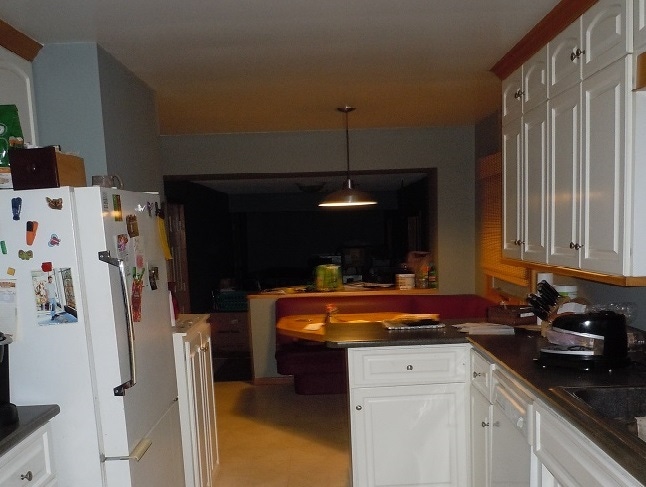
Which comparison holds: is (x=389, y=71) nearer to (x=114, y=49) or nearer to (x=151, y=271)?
(x=114, y=49)

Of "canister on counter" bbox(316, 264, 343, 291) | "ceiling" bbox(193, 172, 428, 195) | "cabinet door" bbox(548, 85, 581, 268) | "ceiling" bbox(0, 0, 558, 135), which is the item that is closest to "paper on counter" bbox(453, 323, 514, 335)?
"cabinet door" bbox(548, 85, 581, 268)

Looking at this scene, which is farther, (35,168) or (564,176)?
(564,176)

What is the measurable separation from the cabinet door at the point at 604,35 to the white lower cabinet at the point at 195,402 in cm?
217

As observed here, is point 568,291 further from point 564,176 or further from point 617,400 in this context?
point 617,400

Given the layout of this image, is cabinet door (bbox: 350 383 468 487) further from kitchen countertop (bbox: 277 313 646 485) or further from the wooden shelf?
the wooden shelf

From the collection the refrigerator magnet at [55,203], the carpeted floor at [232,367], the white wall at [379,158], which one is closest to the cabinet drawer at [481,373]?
the refrigerator magnet at [55,203]

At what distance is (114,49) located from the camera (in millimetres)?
2221

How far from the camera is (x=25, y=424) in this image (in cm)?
150

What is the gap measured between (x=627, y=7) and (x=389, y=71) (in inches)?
50.9

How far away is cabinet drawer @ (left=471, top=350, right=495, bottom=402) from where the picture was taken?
7.07ft

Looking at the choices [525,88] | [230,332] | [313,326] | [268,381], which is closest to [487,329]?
[525,88]

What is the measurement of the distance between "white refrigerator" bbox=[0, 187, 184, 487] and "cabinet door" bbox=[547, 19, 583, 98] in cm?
188

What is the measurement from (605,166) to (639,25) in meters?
0.47

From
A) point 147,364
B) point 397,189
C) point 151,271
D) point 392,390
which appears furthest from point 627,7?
point 397,189
